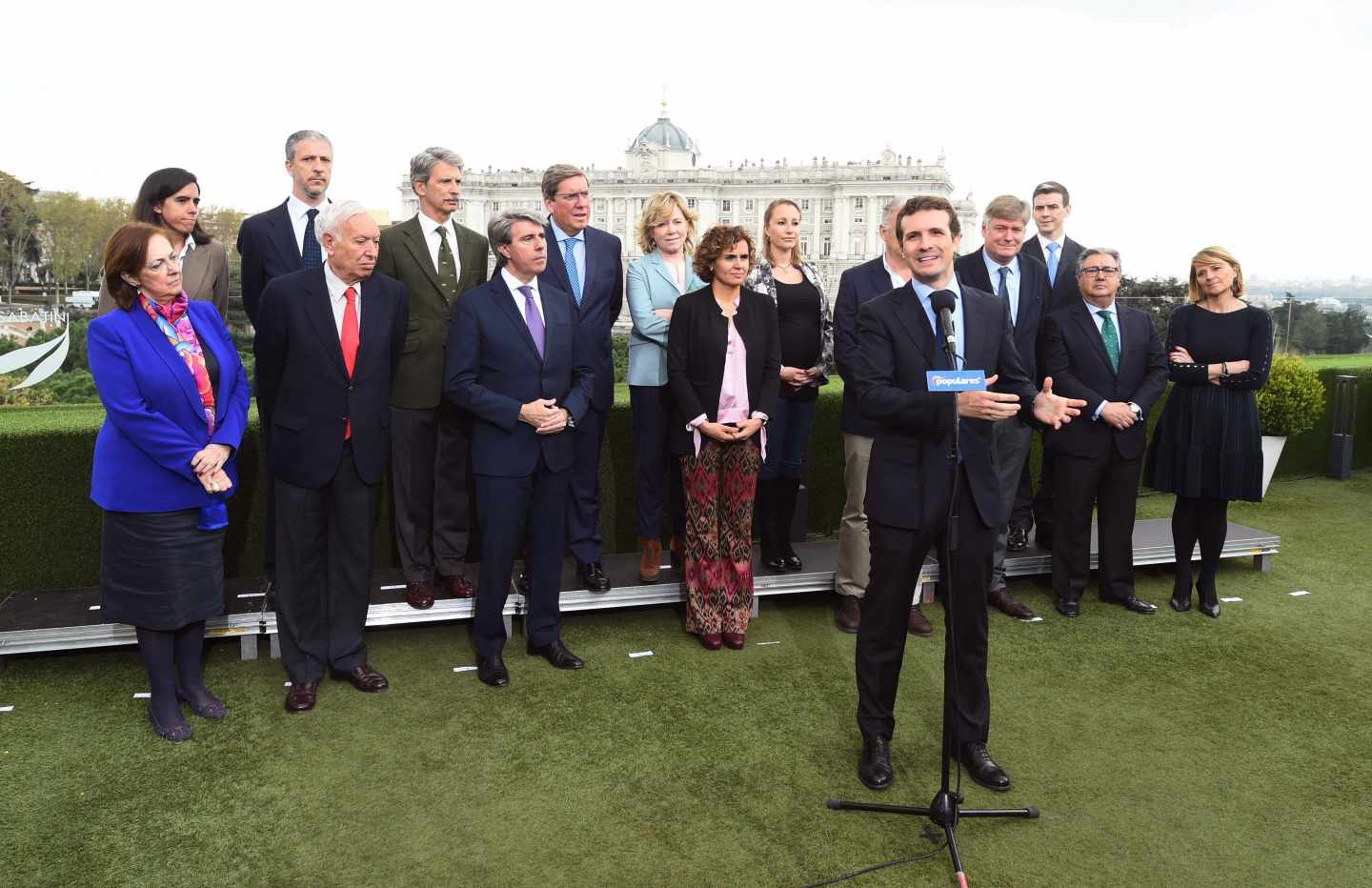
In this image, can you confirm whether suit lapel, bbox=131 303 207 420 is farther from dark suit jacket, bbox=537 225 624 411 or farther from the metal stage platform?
dark suit jacket, bbox=537 225 624 411

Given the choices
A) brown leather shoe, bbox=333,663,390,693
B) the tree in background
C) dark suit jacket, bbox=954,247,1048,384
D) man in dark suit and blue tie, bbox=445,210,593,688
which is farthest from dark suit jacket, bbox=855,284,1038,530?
the tree in background

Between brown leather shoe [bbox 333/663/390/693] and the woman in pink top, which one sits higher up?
the woman in pink top

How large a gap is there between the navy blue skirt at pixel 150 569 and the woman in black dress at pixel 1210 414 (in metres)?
4.48

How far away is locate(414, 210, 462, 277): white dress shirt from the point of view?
14.4 ft

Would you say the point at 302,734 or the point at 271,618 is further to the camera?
the point at 271,618

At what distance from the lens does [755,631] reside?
15.7 ft

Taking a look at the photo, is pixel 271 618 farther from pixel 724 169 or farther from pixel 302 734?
pixel 724 169

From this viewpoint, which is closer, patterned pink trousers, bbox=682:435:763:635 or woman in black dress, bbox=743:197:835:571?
patterned pink trousers, bbox=682:435:763:635

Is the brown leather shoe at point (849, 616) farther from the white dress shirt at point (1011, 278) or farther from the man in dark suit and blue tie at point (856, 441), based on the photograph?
the white dress shirt at point (1011, 278)

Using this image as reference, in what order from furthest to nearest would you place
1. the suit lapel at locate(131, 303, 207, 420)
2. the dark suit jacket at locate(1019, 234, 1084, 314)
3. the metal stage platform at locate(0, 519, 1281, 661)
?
the dark suit jacket at locate(1019, 234, 1084, 314) → the metal stage platform at locate(0, 519, 1281, 661) → the suit lapel at locate(131, 303, 207, 420)

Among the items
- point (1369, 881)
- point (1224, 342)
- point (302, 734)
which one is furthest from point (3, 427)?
point (1224, 342)

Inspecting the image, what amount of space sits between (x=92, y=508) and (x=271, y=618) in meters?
1.24

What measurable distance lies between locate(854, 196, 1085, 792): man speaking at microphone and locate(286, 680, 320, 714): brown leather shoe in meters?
2.08

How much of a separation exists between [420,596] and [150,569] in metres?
1.19
